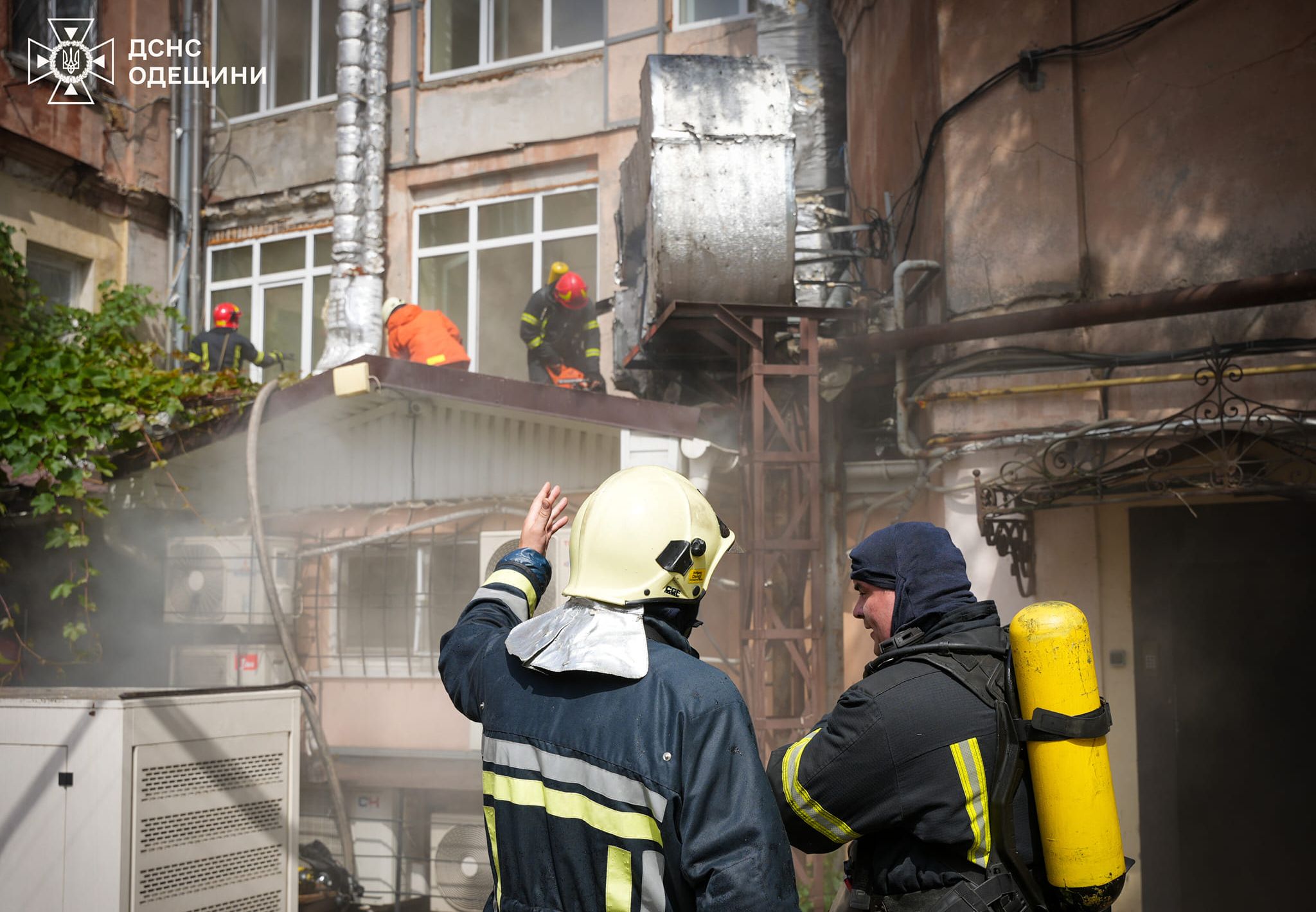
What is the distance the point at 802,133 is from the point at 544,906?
9.77 m

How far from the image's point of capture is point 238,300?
14.7m

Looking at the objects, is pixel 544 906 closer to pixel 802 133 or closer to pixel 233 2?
pixel 802 133

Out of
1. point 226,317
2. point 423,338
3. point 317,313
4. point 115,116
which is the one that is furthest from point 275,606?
point 115,116

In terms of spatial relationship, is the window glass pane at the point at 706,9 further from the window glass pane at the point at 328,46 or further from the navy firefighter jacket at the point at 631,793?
the navy firefighter jacket at the point at 631,793

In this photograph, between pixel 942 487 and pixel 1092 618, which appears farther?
pixel 942 487

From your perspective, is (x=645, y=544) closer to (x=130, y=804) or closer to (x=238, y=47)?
(x=130, y=804)

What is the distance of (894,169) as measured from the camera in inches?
354

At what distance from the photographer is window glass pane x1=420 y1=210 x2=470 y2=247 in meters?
13.2

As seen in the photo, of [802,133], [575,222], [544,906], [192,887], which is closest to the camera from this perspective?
[544,906]

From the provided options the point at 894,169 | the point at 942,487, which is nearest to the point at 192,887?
the point at 942,487

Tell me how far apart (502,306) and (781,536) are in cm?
699

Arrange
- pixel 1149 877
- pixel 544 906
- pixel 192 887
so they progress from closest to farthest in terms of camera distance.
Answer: pixel 544 906 → pixel 192 887 → pixel 1149 877

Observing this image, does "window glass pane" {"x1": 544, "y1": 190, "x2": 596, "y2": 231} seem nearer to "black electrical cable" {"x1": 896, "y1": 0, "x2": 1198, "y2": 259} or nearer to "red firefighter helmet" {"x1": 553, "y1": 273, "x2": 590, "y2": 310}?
"red firefighter helmet" {"x1": 553, "y1": 273, "x2": 590, "y2": 310}

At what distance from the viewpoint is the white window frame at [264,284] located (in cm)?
1412
